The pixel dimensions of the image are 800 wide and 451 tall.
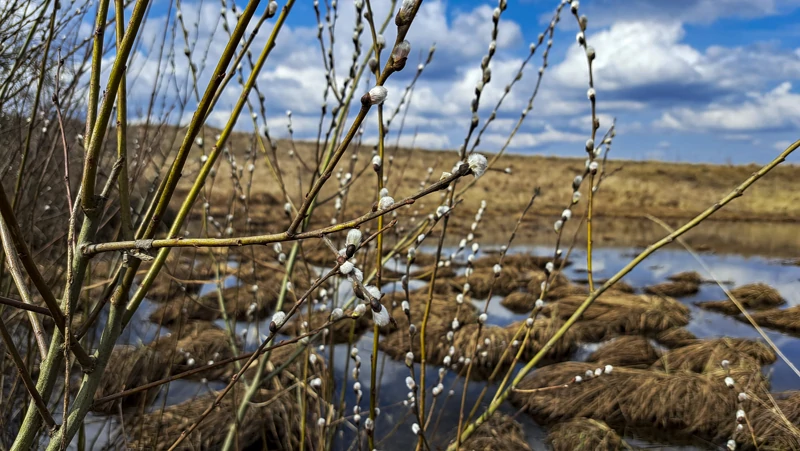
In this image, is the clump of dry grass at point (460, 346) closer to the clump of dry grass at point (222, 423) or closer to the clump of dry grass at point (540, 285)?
the clump of dry grass at point (222, 423)

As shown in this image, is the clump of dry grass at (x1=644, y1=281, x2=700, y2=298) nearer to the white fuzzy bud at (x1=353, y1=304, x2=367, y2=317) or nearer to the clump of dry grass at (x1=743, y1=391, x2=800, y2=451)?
the clump of dry grass at (x1=743, y1=391, x2=800, y2=451)

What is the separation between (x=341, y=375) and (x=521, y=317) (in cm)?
272

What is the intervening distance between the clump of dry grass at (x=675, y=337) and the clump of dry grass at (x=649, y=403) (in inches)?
45.2

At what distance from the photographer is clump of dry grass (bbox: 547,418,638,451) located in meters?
3.37

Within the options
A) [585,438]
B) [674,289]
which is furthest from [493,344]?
[674,289]

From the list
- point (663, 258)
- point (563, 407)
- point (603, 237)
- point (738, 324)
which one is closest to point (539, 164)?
point (603, 237)

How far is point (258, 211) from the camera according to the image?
14656 millimetres

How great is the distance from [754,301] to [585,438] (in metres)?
4.82

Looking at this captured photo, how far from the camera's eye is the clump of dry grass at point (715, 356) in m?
4.64

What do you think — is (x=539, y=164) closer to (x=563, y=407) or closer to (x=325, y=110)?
(x=563, y=407)

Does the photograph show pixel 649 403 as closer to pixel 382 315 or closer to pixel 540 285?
pixel 540 285

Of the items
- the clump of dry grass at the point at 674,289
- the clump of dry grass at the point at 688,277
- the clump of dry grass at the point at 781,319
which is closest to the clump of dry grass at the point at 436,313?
the clump of dry grass at the point at 674,289

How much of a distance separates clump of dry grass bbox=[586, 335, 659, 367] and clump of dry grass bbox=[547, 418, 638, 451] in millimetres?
1311

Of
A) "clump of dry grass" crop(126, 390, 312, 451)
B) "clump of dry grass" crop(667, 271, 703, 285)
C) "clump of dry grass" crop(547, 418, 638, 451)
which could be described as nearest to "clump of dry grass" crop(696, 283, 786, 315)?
"clump of dry grass" crop(667, 271, 703, 285)
